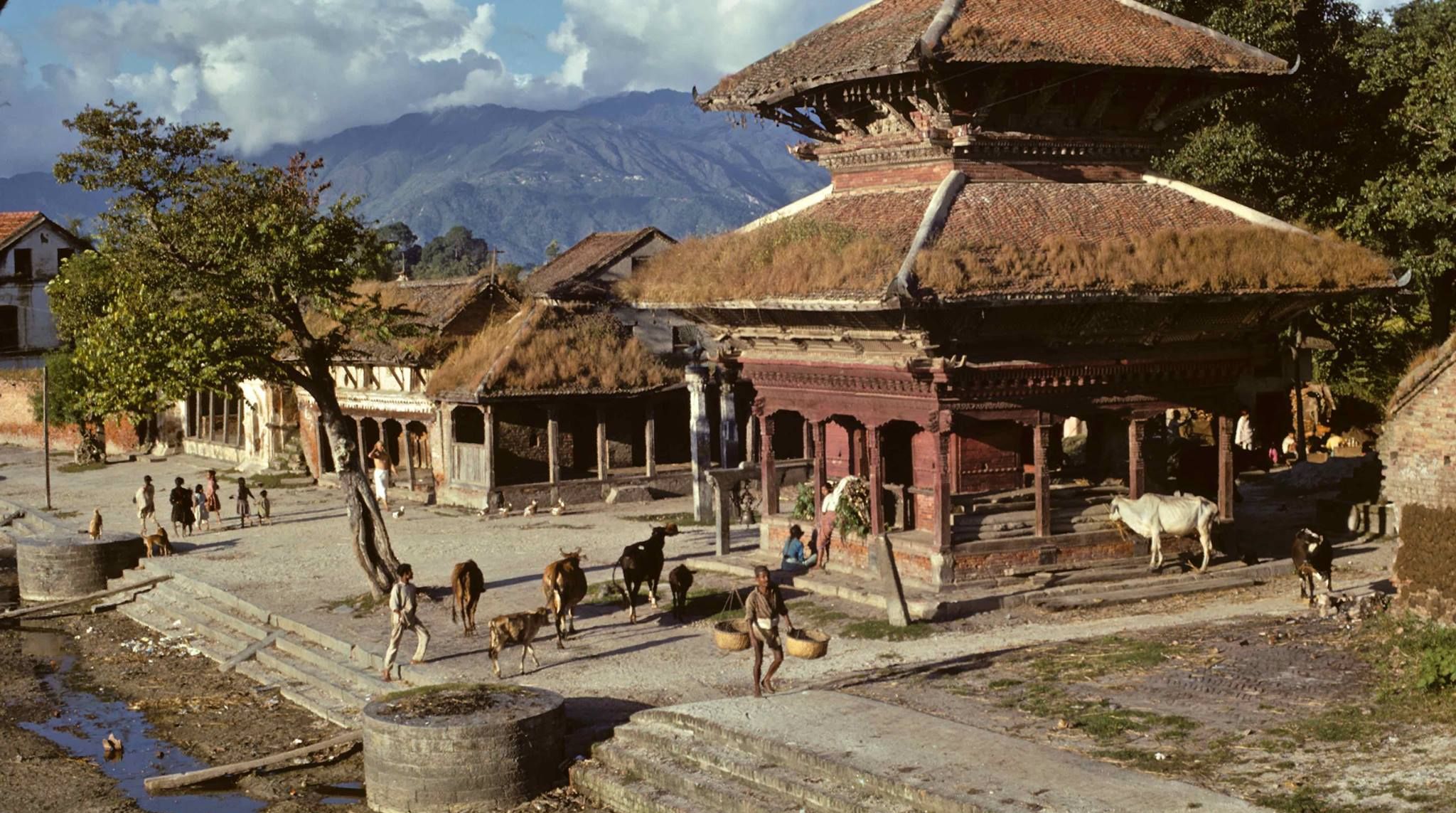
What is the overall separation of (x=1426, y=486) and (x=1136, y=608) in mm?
5632

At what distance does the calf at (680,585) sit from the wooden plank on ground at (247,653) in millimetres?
6202

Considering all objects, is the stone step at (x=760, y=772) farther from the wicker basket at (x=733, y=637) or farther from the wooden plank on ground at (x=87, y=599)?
the wooden plank on ground at (x=87, y=599)

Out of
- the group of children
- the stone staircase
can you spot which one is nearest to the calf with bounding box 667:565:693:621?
the stone staircase

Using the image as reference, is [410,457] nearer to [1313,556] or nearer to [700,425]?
[700,425]

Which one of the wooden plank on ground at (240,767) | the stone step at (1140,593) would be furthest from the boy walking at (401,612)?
the stone step at (1140,593)

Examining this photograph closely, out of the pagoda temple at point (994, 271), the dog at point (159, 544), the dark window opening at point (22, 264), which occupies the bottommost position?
the dog at point (159, 544)

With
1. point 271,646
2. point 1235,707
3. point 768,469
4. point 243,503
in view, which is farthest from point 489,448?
point 1235,707

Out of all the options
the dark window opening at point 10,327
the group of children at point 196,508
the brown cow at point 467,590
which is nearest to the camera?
the brown cow at point 467,590

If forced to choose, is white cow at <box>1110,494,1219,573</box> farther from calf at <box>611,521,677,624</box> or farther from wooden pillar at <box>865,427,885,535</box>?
calf at <box>611,521,677,624</box>

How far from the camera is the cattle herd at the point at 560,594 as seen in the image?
19969mm

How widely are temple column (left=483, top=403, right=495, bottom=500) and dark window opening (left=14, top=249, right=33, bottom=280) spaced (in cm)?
4392

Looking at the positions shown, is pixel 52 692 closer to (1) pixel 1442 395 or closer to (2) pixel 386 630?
(2) pixel 386 630

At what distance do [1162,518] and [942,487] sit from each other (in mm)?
3521

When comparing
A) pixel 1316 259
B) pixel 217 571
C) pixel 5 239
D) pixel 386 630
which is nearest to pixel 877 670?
pixel 386 630
